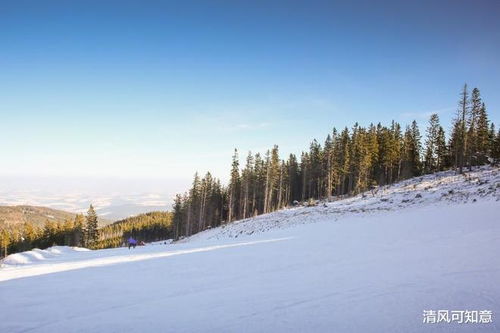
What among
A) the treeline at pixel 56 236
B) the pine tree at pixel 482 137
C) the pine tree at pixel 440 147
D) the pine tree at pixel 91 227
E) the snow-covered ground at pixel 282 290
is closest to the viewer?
the snow-covered ground at pixel 282 290

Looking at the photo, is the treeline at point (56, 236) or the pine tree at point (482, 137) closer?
the pine tree at point (482, 137)

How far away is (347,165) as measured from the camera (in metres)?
63.5

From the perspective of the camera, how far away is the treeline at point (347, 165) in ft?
198

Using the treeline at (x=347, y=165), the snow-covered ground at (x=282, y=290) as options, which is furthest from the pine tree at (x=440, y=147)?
the snow-covered ground at (x=282, y=290)

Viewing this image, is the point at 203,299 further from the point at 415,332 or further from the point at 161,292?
the point at 415,332

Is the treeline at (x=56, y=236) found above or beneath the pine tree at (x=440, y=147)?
beneath

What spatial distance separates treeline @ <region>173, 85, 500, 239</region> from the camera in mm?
60500

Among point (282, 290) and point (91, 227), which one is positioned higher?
point (282, 290)

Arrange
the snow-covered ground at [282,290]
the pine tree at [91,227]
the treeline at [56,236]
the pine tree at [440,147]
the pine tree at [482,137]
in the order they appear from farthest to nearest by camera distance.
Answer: the treeline at [56,236] → the pine tree at [91,227] → the pine tree at [440,147] → the pine tree at [482,137] → the snow-covered ground at [282,290]

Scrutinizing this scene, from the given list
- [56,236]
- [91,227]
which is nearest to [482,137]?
[91,227]

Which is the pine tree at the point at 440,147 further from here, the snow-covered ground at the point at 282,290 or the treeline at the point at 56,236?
the treeline at the point at 56,236

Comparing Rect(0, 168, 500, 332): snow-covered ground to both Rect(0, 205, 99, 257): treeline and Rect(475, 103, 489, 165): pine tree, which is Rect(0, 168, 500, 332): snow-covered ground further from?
Rect(0, 205, 99, 257): treeline

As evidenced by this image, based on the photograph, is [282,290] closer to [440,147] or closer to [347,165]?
[347,165]

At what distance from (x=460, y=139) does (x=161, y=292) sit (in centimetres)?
6207
